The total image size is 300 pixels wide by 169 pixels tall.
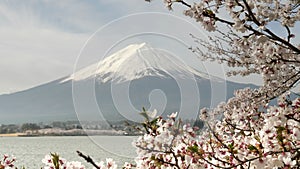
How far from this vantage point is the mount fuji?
5111 mm

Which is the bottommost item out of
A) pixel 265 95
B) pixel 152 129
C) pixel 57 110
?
pixel 152 129

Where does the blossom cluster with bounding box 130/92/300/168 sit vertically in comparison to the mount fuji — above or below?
below

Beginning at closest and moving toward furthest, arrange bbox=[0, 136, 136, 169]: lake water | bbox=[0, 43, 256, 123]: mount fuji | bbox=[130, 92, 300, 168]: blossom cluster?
bbox=[130, 92, 300, 168]: blossom cluster < bbox=[0, 43, 256, 123]: mount fuji < bbox=[0, 136, 136, 169]: lake water

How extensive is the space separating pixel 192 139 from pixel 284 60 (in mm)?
788

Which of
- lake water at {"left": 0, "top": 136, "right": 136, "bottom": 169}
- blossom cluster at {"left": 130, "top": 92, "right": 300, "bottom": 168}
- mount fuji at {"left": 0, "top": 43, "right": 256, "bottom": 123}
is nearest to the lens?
blossom cluster at {"left": 130, "top": 92, "right": 300, "bottom": 168}

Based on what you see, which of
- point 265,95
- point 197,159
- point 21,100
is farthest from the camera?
point 21,100

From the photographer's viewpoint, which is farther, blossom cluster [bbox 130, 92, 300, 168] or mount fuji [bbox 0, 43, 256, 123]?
mount fuji [bbox 0, 43, 256, 123]

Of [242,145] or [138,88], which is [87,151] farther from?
[242,145]

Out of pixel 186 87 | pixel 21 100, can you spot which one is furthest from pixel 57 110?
pixel 186 87

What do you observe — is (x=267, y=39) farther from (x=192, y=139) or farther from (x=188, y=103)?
(x=188, y=103)

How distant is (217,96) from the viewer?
5.37 meters

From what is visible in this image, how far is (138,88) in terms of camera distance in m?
16.0

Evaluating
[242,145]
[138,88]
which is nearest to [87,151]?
[138,88]

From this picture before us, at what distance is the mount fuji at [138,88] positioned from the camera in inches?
201
